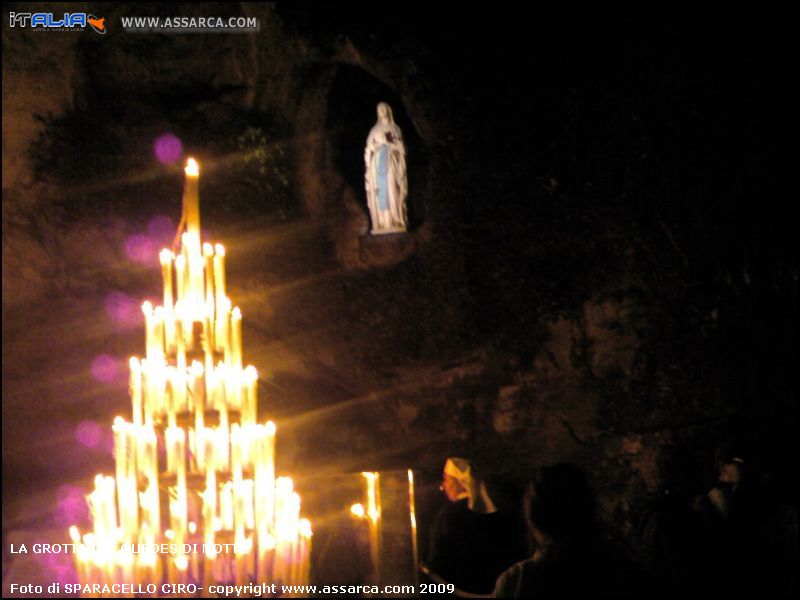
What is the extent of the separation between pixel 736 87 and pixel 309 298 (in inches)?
159

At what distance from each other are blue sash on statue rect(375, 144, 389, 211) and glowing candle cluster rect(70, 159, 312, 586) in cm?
240

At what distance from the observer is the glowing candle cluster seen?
366 centimetres

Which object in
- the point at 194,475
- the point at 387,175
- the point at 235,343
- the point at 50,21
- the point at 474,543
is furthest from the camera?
the point at 50,21

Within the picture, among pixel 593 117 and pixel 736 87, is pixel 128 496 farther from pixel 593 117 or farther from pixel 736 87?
pixel 736 87

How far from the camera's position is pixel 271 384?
739 centimetres

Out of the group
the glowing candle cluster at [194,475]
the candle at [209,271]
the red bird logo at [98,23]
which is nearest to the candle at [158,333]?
the glowing candle cluster at [194,475]

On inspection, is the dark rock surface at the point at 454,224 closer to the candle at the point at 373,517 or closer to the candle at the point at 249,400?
the candle at the point at 373,517

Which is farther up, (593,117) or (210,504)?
(593,117)

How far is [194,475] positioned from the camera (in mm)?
3943

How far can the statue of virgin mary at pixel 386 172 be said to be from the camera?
652 centimetres

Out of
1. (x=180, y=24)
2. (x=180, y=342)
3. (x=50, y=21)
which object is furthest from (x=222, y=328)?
(x=50, y=21)

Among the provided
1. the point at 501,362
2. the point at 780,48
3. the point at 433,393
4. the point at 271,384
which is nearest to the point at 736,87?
the point at 780,48

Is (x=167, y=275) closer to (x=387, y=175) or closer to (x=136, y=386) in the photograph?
(x=136, y=386)

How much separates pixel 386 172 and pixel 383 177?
0.18ft
